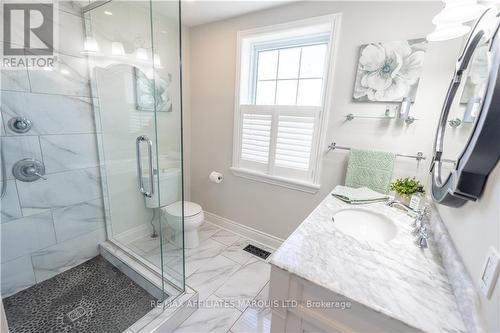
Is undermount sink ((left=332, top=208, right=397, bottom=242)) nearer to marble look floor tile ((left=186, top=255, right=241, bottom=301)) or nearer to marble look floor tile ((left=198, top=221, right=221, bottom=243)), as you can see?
marble look floor tile ((left=186, top=255, right=241, bottom=301))

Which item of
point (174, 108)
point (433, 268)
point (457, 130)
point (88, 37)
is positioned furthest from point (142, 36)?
point (433, 268)

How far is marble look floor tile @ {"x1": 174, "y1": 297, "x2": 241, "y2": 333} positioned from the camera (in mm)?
1440

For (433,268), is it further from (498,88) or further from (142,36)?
(142,36)

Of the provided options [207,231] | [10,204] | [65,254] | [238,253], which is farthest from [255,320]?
[10,204]

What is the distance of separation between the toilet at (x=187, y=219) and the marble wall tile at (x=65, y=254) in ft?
2.26

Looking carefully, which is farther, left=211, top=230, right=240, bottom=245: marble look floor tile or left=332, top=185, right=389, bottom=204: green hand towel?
left=211, top=230, right=240, bottom=245: marble look floor tile

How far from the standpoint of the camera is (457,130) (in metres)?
0.99

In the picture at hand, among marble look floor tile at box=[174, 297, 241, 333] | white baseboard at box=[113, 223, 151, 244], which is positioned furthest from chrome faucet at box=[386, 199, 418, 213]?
white baseboard at box=[113, 223, 151, 244]

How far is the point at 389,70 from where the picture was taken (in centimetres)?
154

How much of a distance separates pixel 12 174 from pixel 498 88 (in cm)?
255

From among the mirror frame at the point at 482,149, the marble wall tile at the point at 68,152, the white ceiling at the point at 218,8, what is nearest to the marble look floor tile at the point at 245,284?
the mirror frame at the point at 482,149

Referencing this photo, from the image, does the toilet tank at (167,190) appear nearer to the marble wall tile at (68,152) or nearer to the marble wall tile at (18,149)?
the marble wall tile at (68,152)

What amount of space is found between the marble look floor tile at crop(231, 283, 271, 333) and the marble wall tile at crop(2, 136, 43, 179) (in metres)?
1.87

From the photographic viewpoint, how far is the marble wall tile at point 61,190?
1612 millimetres
